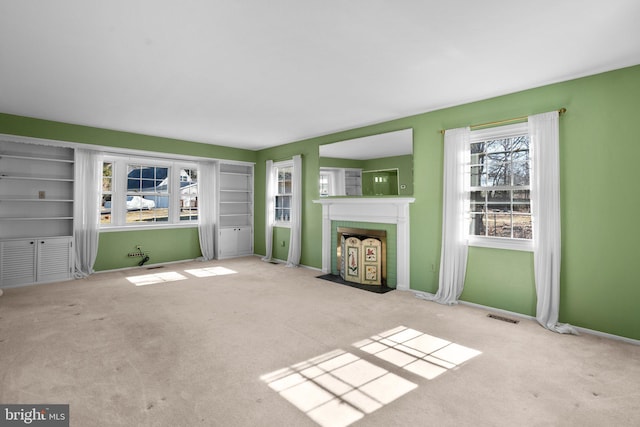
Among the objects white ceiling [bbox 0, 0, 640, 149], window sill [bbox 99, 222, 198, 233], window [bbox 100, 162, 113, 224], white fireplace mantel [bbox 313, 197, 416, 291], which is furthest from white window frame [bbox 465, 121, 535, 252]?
window [bbox 100, 162, 113, 224]

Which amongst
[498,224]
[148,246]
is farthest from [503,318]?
[148,246]

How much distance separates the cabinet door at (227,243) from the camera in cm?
737

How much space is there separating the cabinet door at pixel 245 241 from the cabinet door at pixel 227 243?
0.11 metres

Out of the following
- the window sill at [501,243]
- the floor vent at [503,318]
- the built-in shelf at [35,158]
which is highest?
the built-in shelf at [35,158]

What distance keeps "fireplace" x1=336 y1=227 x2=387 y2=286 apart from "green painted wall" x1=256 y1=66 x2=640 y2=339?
1357 millimetres

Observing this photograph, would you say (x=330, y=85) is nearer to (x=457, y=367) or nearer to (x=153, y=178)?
(x=457, y=367)

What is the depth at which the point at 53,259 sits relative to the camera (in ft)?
17.0

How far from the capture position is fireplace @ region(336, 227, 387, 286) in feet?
16.7

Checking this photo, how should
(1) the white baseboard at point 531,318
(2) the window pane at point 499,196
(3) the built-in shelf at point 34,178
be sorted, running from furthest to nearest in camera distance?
(3) the built-in shelf at point 34,178
(2) the window pane at point 499,196
(1) the white baseboard at point 531,318

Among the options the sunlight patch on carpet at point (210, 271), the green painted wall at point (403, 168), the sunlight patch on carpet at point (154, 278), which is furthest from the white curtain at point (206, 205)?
the green painted wall at point (403, 168)

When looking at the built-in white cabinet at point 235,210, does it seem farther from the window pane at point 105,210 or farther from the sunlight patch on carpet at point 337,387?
the sunlight patch on carpet at point 337,387

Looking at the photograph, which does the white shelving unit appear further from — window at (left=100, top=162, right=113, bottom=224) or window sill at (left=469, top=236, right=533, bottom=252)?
window sill at (left=469, top=236, right=533, bottom=252)

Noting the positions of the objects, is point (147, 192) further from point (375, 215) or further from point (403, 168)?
point (403, 168)

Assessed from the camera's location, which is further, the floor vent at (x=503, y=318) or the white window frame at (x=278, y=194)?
the white window frame at (x=278, y=194)
